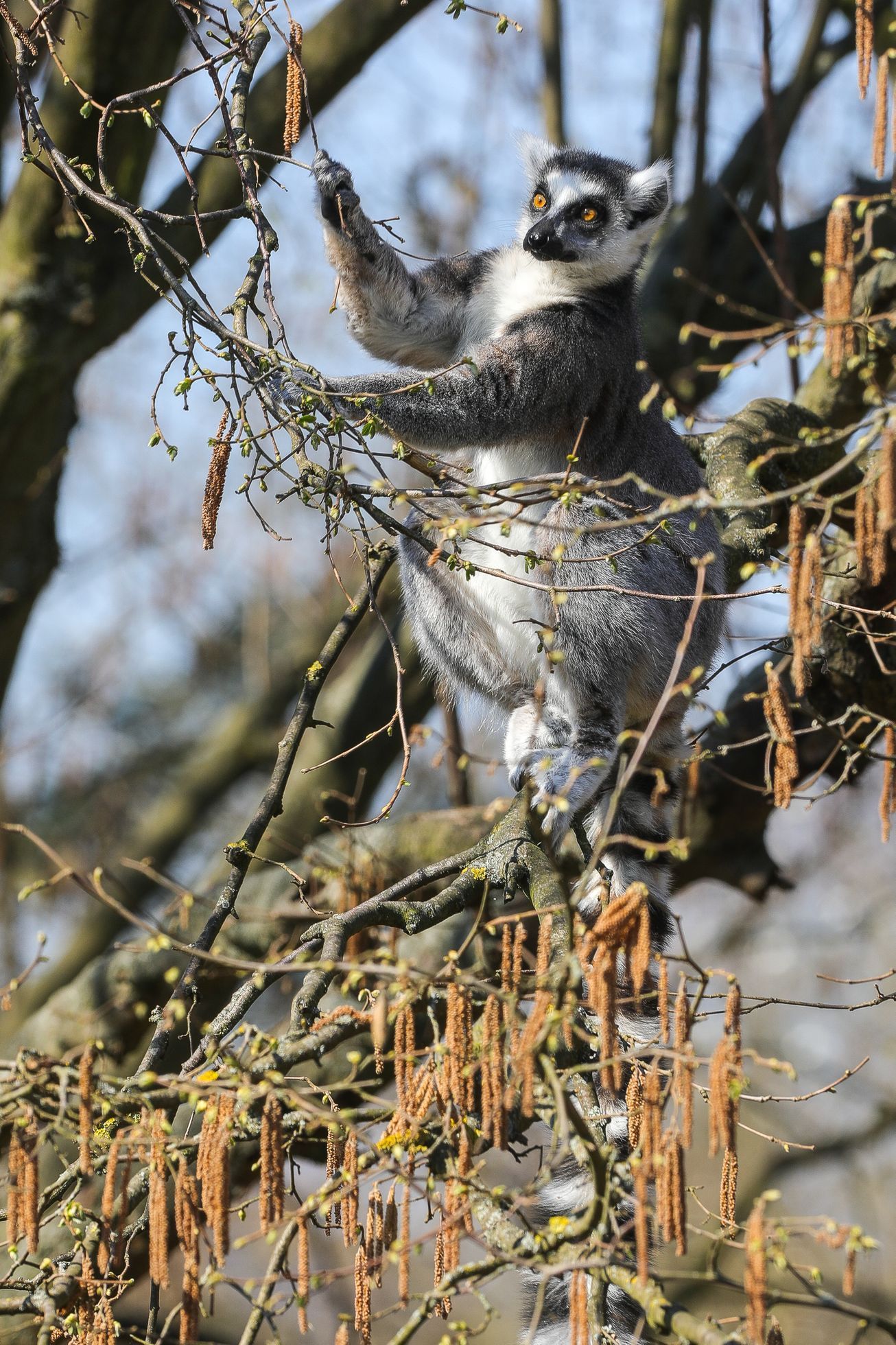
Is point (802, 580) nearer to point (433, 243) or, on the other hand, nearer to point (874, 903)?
point (433, 243)

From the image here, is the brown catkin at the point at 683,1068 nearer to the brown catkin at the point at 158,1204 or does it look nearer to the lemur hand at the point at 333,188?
the brown catkin at the point at 158,1204

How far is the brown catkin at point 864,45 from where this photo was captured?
2.64 m

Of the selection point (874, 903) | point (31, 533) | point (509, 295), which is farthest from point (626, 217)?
point (874, 903)

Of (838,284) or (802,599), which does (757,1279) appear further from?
(838,284)

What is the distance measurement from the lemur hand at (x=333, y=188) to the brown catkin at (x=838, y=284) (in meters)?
1.99

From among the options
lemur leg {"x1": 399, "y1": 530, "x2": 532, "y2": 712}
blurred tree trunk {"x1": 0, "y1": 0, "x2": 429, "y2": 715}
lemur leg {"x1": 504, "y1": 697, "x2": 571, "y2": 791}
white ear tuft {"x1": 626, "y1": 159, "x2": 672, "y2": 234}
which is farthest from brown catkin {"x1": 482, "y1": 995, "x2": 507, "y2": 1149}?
blurred tree trunk {"x1": 0, "y1": 0, "x2": 429, "y2": 715}

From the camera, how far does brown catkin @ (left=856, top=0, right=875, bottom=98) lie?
2639mm

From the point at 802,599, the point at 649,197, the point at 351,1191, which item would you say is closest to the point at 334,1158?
the point at 351,1191

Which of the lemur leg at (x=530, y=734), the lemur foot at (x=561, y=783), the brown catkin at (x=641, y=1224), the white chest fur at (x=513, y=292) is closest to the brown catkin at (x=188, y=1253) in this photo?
the brown catkin at (x=641, y=1224)

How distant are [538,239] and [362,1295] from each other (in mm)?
3749

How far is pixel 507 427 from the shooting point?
440 centimetres

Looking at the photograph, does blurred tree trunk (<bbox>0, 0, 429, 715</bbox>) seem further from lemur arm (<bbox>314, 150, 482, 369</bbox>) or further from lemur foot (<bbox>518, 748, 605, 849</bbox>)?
lemur foot (<bbox>518, 748, 605, 849</bbox>)

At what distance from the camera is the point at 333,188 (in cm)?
414

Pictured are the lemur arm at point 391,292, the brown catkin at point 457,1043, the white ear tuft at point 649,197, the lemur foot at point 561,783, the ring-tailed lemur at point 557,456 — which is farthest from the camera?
the white ear tuft at point 649,197
